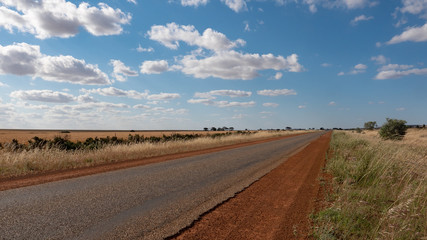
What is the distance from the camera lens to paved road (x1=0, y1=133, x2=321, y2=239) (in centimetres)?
421

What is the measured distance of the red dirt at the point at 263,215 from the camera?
4262mm

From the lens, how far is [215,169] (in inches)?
420

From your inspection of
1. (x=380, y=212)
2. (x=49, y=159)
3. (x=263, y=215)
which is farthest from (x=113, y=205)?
(x=49, y=159)

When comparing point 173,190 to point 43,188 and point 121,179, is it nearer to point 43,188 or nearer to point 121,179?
point 121,179

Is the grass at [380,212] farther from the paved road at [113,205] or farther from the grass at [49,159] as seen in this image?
the grass at [49,159]

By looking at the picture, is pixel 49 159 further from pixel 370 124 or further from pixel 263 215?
pixel 370 124

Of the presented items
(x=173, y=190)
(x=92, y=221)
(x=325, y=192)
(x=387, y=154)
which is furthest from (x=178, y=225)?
(x=387, y=154)

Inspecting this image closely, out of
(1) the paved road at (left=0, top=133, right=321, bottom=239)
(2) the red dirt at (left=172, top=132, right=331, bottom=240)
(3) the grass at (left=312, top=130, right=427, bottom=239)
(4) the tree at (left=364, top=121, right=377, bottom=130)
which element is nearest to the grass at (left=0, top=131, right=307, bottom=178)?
(1) the paved road at (left=0, top=133, right=321, bottom=239)

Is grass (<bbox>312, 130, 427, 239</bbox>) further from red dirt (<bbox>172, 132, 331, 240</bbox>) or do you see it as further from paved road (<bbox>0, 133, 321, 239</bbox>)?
paved road (<bbox>0, 133, 321, 239</bbox>)

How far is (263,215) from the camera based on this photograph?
5.18 m

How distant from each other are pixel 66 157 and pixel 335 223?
12.6 meters

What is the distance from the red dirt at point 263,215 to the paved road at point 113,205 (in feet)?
1.11

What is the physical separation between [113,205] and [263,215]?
11.4 ft

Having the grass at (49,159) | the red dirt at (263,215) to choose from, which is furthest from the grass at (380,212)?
the grass at (49,159)
